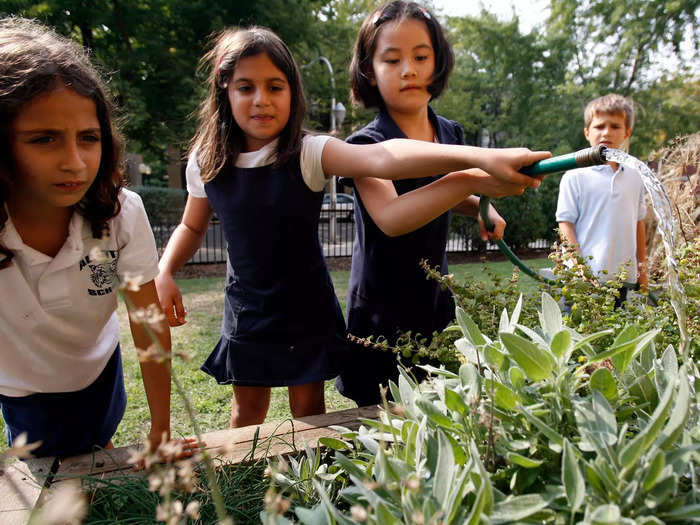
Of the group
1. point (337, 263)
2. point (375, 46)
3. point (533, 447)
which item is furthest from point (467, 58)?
point (533, 447)

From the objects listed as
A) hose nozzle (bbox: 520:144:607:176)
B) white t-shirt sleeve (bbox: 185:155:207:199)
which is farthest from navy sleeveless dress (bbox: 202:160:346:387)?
hose nozzle (bbox: 520:144:607:176)

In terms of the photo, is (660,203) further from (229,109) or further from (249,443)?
(229,109)

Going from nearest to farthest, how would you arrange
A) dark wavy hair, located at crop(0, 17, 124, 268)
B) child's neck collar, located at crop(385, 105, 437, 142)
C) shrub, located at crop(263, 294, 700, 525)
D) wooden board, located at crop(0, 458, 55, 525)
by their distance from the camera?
shrub, located at crop(263, 294, 700, 525) → wooden board, located at crop(0, 458, 55, 525) → dark wavy hair, located at crop(0, 17, 124, 268) → child's neck collar, located at crop(385, 105, 437, 142)

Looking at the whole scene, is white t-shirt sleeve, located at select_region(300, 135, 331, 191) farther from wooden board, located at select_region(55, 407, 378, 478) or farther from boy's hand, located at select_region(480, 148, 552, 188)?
wooden board, located at select_region(55, 407, 378, 478)

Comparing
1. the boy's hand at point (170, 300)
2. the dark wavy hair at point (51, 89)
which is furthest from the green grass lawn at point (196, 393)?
the dark wavy hair at point (51, 89)

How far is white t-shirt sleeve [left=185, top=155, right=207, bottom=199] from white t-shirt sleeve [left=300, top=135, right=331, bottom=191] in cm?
44

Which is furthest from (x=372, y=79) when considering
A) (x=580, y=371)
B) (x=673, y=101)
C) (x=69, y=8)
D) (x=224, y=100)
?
(x=673, y=101)

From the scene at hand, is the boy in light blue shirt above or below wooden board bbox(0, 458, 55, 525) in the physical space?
above

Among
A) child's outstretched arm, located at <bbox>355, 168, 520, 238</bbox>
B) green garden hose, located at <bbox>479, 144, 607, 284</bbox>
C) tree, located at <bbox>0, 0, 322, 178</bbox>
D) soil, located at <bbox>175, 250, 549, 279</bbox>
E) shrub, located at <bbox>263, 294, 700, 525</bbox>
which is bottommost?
soil, located at <bbox>175, 250, 549, 279</bbox>

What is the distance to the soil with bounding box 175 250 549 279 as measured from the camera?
1016cm

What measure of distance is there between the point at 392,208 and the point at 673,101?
632 inches

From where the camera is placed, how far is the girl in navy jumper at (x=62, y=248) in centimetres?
126

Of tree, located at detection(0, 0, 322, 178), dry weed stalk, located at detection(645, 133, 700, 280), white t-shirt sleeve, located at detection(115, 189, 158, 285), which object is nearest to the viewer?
white t-shirt sleeve, located at detection(115, 189, 158, 285)

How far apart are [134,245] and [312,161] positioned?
1.99 ft
